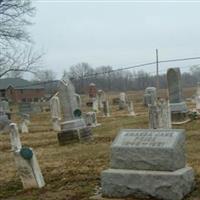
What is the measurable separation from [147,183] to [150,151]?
1.39 ft

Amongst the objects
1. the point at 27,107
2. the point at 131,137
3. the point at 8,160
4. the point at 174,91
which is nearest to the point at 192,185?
the point at 131,137

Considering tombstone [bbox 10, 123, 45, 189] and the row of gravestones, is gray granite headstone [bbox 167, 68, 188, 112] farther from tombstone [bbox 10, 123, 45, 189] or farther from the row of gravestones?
the row of gravestones

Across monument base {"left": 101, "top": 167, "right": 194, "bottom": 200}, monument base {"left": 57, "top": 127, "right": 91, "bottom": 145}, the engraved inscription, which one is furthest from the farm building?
monument base {"left": 101, "top": 167, "right": 194, "bottom": 200}

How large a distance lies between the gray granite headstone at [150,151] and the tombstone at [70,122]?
6.75 metres

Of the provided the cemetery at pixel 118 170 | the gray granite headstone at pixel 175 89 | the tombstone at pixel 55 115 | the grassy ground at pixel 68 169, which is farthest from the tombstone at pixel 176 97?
the cemetery at pixel 118 170

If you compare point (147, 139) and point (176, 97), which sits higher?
point (176, 97)

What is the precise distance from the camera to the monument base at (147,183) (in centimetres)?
643

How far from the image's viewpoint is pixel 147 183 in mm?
6582

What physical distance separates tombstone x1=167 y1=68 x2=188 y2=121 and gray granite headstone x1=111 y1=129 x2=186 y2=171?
35.7 ft

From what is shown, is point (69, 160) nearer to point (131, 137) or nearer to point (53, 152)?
point (53, 152)

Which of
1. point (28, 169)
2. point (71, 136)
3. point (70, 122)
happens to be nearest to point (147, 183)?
point (28, 169)

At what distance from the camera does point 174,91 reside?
18344 millimetres

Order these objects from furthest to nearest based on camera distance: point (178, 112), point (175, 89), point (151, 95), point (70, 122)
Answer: point (151, 95)
point (175, 89)
point (178, 112)
point (70, 122)

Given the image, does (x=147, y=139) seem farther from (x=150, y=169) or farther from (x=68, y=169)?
(x=68, y=169)
